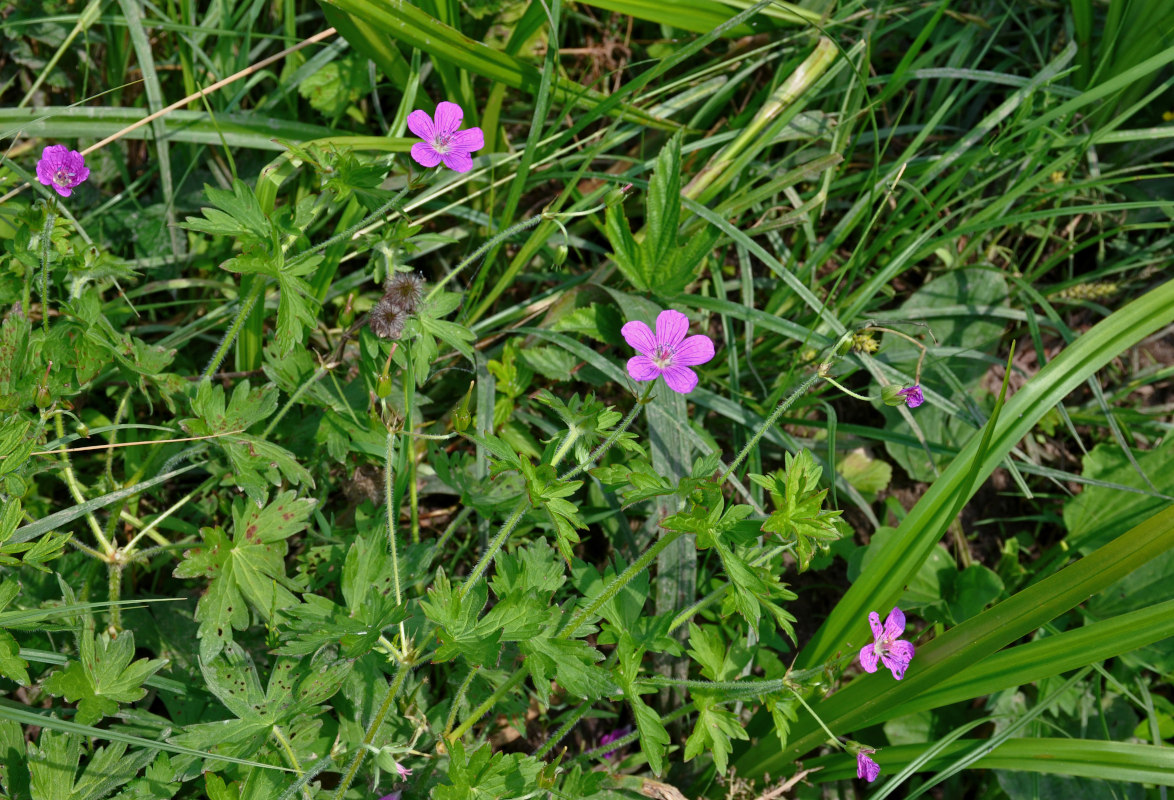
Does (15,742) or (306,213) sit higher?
(306,213)

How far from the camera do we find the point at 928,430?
9.36 feet

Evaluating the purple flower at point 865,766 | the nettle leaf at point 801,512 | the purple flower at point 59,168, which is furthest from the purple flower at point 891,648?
the purple flower at point 59,168

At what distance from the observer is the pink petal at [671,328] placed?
170 centimetres

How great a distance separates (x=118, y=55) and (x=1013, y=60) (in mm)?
3162

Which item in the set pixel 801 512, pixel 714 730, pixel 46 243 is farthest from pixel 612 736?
pixel 46 243

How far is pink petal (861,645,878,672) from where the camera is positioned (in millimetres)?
1778

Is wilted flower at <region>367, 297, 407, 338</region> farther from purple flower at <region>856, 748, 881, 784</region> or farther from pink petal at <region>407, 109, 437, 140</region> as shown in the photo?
purple flower at <region>856, 748, 881, 784</region>

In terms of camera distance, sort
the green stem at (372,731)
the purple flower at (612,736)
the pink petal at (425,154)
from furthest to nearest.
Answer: the purple flower at (612,736) → the pink petal at (425,154) → the green stem at (372,731)

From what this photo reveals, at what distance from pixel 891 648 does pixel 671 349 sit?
0.85 metres

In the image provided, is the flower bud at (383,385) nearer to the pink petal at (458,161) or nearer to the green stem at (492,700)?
the pink petal at (458,161)

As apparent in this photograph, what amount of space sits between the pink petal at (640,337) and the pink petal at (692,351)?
0.17 ft

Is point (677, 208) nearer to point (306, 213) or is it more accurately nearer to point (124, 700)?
point (306, 213)

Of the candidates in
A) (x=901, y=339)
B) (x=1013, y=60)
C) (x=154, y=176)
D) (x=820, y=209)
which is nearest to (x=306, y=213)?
(x=154, y=176)

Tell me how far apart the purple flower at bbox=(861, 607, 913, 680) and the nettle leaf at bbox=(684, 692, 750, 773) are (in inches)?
13.0
